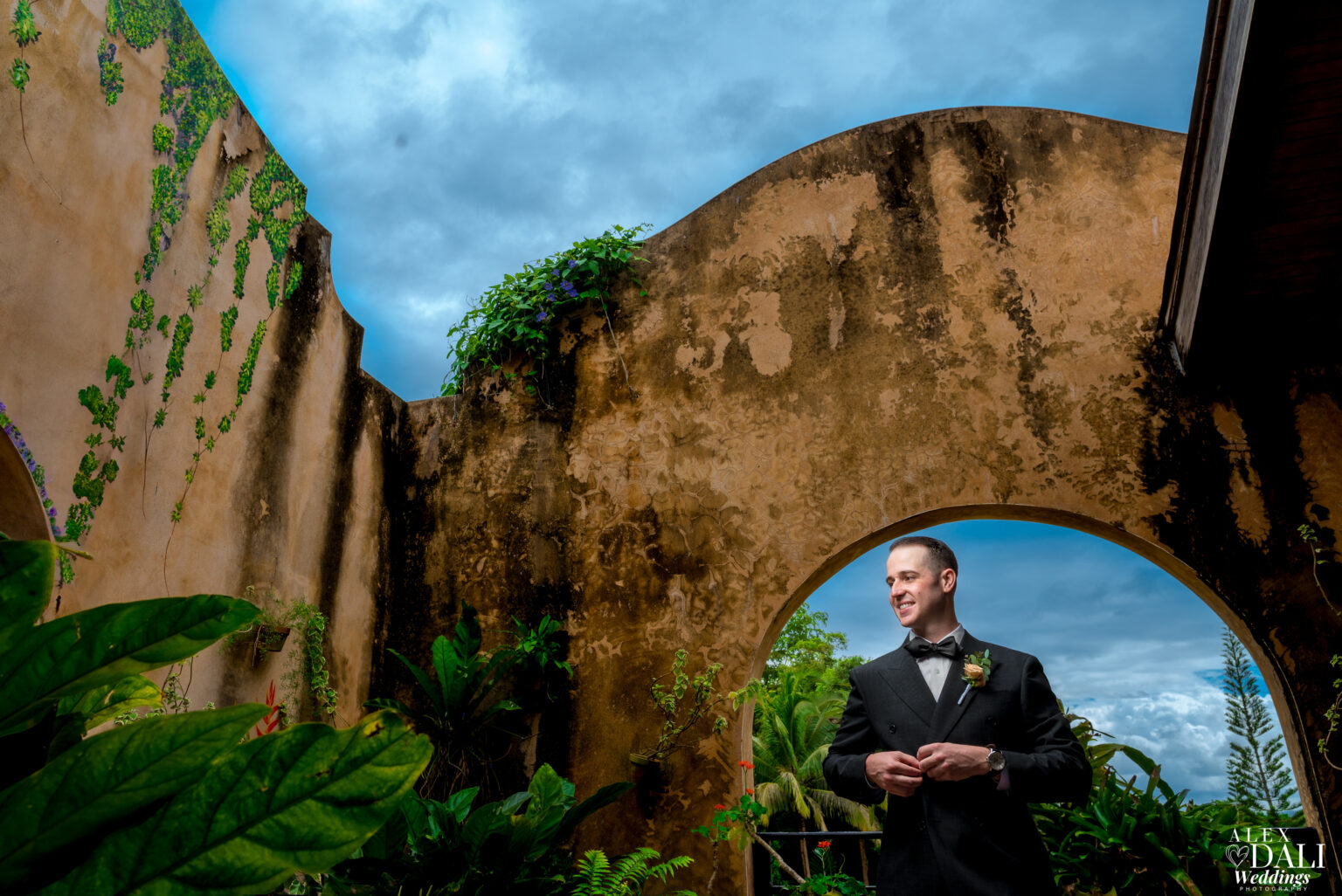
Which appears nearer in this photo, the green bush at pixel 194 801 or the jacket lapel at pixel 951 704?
the green bush at pixel 194 801

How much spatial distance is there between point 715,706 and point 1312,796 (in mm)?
2485

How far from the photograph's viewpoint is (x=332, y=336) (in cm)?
454

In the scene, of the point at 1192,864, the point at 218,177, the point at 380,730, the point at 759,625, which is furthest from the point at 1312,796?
the point at 218,177

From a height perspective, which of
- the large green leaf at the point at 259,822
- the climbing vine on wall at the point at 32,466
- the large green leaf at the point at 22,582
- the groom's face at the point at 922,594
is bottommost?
the large green leaf at the point at 259,822

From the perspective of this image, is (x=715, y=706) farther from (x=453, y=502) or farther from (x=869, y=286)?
(x=869, y=286)

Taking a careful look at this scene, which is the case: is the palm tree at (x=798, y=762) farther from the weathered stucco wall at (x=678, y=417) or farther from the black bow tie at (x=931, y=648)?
the black bow tie at (x=931, y=648)

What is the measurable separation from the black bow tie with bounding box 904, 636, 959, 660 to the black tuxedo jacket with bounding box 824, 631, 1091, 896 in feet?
0.09

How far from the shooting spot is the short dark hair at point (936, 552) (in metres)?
2.53

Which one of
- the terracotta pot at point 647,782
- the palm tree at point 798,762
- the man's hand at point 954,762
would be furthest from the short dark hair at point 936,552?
the palm tree at point 798,762

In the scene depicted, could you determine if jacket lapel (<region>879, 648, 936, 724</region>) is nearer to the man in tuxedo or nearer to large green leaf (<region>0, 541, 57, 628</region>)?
the man in tuxedo

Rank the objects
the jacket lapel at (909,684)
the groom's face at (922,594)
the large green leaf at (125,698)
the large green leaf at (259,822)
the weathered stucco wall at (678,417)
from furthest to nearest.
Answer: the weathered stucco wall at (678,417)
the groom's face at (922,594)
the jacket lapel at (909,684)
the large green leaf at (125,698)
the large green leaf at (259,822)

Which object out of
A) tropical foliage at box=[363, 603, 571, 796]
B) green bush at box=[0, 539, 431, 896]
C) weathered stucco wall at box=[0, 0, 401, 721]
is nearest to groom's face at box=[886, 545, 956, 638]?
tropical foliage at box=[363, 603, 571, 796]

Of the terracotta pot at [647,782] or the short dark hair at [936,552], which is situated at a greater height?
the short dark hair at [936,552]

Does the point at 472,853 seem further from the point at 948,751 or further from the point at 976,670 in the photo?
the point at 976,670
